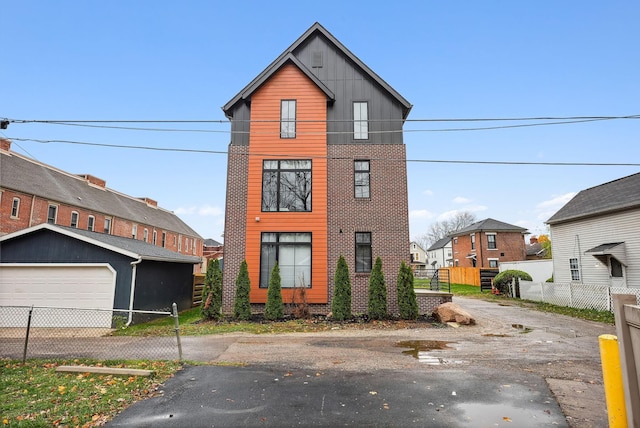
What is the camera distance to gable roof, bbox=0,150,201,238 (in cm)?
2409

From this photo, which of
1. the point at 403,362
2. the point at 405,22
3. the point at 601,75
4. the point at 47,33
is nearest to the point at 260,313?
the point at 403,362

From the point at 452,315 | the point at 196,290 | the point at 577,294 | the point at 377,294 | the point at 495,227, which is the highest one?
the point at 495,227

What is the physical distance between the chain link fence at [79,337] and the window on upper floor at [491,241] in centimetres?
3423

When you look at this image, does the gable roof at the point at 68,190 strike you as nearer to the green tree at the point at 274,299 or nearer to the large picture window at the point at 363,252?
the green tree at the point at 274,299

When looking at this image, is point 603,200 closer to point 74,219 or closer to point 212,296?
point 212,296

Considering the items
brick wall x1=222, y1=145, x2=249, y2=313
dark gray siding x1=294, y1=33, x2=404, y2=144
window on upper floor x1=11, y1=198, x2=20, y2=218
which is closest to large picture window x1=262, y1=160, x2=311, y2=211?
brick wall x1=222, y1=145, x2=249, y2=313

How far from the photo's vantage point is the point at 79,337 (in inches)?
432

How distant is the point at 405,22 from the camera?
15141 millimetres

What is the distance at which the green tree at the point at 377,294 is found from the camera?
42.3 ft

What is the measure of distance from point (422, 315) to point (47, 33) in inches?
685

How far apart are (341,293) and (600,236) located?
1404cm

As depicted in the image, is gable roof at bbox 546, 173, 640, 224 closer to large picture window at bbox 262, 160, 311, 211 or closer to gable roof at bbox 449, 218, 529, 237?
large picture window at bbox 262, 160, 311, 211

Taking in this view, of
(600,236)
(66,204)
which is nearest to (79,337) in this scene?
(66,204)

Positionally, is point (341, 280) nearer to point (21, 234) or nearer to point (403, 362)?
point (403, 362)
